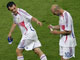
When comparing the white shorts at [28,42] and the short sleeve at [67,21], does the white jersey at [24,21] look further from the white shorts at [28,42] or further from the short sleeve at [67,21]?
the short sleeve at [67,21]

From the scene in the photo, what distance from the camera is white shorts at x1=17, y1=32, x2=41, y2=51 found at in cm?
785

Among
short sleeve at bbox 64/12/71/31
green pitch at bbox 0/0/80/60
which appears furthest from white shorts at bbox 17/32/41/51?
short sleeve at bbox 64/12/71/31

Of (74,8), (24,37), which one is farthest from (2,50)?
(74,8)

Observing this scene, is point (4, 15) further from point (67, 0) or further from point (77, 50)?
point (77, 50)

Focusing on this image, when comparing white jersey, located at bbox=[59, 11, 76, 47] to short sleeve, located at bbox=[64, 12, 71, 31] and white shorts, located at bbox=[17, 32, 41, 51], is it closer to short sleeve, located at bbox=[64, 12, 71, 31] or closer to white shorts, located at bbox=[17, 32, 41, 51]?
short sleeve, located at bbox=[64, 12, 71, 31]

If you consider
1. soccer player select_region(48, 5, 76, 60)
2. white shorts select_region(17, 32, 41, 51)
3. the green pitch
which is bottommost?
the green pitch

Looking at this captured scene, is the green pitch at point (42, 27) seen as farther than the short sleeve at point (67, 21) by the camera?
Yes

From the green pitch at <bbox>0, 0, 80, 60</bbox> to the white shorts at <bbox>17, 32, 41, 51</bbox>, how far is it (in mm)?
1046

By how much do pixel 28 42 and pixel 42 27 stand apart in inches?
135

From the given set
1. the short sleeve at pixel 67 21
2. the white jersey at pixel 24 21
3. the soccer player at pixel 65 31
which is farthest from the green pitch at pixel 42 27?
the short sleeve at pixel 67 21

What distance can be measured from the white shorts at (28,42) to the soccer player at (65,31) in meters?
1.05

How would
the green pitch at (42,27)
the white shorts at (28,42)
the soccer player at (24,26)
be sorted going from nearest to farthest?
the soccer player at (24,26) < the white shorts at (28,42) < the green pitch at (42,27)

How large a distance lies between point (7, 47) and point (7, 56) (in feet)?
2.50

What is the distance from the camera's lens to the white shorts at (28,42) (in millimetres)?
7849
